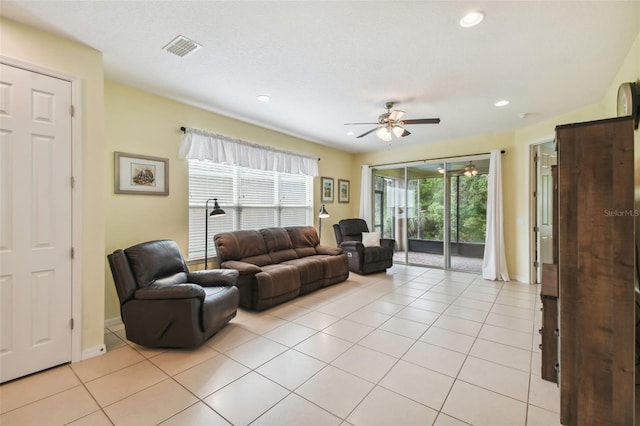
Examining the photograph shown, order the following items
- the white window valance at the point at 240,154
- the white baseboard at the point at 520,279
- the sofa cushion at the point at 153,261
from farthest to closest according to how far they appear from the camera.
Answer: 1. the white baseboard at the point at 520,279
2. the white window valance at the point at 240,154
3. the sofa cushion at the point at 153,261

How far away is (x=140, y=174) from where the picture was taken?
3379 millimetres

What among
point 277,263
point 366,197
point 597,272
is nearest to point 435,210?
point 366,197

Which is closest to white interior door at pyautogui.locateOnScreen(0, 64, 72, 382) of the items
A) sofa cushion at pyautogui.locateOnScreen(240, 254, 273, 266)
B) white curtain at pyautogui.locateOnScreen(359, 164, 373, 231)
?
sofa cushion at pyautogui.locateOnScreen(240, 254, 273, 266)

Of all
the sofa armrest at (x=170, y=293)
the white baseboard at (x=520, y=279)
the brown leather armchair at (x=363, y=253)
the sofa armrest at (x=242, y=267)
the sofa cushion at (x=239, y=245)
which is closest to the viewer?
the sofa armrest at (x=170, y=293)

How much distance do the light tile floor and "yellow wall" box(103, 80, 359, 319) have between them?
1091 mm

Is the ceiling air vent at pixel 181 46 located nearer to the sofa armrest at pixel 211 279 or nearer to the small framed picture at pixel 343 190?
the sofa armrest at pixel 211 279

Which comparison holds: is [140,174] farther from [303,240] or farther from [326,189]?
[326,189]

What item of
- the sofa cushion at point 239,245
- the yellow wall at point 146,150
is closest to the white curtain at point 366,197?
the sofa cushion at point 239,245

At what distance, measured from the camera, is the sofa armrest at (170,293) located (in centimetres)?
252

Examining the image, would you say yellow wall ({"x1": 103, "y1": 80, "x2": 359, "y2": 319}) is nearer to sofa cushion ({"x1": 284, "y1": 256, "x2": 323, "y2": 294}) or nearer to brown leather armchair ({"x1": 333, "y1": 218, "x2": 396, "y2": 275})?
sofa cushion ({"x1": 284, "y1": 256, "x2": 323, "y2": 294})

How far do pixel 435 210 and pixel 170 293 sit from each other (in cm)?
556

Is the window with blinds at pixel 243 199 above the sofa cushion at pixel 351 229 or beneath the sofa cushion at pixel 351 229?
above

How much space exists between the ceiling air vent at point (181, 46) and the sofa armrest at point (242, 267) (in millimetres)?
2427

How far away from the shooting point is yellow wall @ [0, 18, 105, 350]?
7.83 feet
